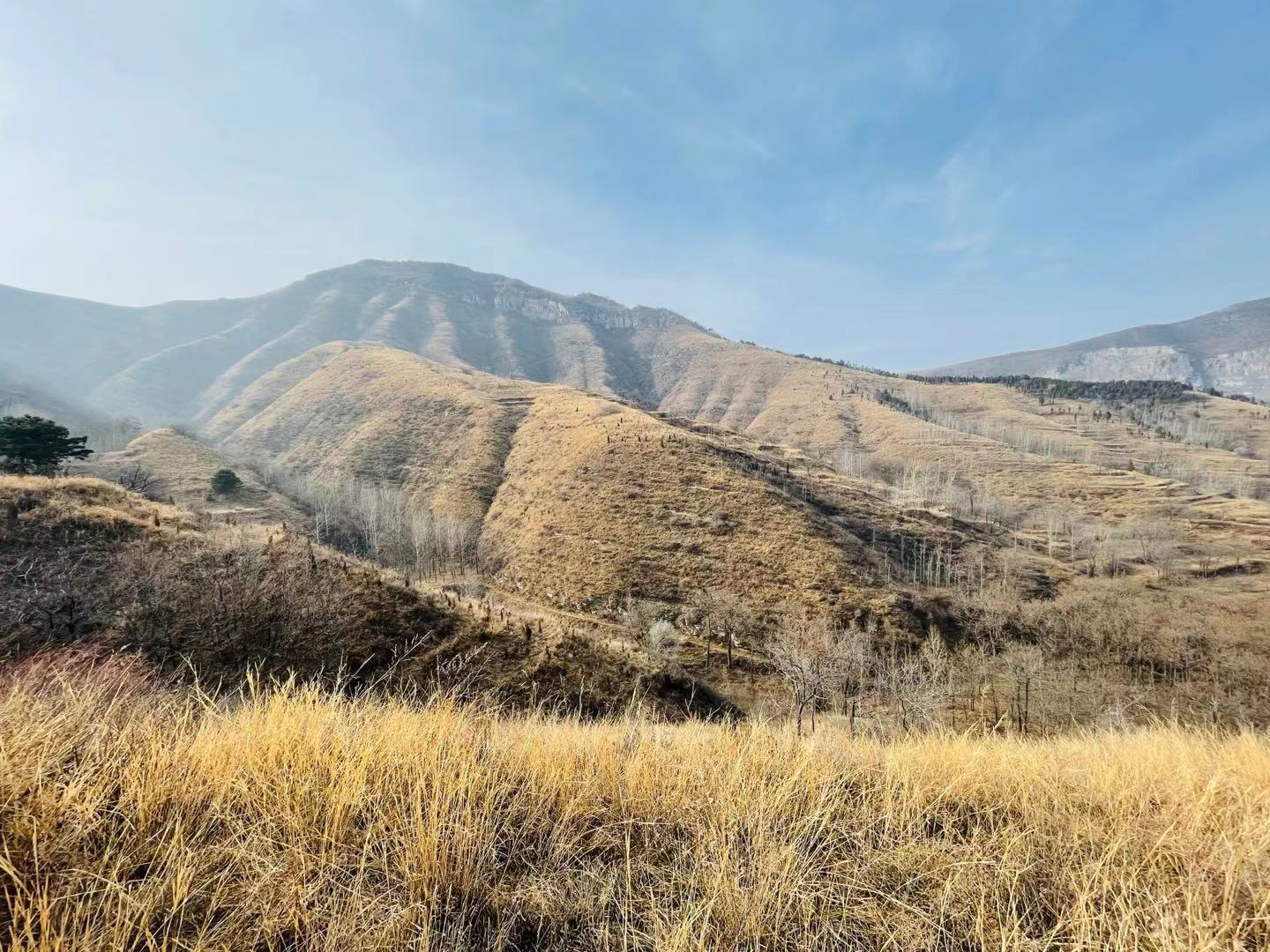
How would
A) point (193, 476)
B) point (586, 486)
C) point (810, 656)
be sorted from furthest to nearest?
1. point (586, 486)
2. point (193, 476)
3. point (810, 656)

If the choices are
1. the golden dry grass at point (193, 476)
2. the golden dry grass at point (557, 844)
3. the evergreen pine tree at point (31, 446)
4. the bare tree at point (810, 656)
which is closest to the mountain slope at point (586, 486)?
the bare tree at point (810, 656)

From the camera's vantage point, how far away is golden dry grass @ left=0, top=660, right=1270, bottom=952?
1.66m

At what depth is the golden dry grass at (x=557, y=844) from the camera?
166cm

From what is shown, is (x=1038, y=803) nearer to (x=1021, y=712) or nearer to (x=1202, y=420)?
(x=1021, y=712)

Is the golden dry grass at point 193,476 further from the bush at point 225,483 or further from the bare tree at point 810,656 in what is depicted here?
the bare tree at point 810,656

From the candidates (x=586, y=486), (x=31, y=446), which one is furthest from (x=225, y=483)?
(x=586, y=486)

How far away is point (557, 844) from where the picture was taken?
2279 millimetres

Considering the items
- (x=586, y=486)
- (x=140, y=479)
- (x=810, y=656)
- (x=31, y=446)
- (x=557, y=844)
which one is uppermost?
(x=557, y=844)

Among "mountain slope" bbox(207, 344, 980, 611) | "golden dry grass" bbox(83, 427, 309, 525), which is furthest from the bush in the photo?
"mountain slope" bbox(207, 344, 980, 611)

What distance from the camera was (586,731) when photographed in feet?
13.7

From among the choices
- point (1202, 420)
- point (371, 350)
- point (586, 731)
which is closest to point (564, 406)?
point (371, 350)

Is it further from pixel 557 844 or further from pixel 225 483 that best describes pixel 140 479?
pixel 557 844

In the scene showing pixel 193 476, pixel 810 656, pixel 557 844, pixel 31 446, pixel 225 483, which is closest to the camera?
pixel 557 844

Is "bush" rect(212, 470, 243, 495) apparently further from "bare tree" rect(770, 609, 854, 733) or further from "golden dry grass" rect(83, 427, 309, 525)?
"bare tree" rect(770, 609, 854, 733)
